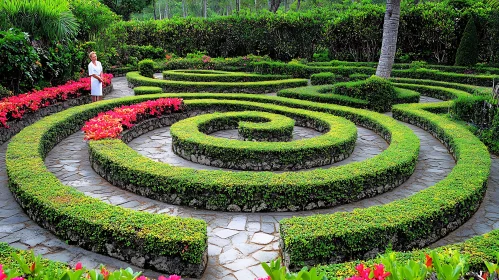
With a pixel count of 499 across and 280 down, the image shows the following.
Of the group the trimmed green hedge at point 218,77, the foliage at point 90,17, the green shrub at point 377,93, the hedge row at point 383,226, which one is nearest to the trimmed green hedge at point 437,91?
the green shrub at point 377,93

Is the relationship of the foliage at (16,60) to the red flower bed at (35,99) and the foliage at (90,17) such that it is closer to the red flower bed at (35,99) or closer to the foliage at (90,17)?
the red flower bed at (35,99)

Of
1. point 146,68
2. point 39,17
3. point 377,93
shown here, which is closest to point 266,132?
point 377,93

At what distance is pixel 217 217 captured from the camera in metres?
6.44

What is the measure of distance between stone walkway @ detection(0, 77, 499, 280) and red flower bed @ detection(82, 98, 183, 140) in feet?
2.00

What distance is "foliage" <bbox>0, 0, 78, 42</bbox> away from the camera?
14038 millimetres

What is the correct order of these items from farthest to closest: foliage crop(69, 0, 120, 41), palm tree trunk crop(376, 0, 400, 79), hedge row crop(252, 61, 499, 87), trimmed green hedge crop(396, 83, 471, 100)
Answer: foliage crop(69, 0, 120, 41), hedge row crop(252, 61, 499, 87), trimmed green hedge crop(396, 83, 471, 100), palm tree trunk crop(376, 0, 400, 79)

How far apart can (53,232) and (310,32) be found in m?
23.9

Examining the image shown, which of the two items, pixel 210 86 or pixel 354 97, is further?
pixel 210 86

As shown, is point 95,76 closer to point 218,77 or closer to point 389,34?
point 218,77

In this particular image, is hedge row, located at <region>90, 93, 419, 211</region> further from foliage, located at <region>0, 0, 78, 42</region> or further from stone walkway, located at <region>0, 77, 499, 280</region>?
foliage, located at <region>0, 0, 78, 42</region>

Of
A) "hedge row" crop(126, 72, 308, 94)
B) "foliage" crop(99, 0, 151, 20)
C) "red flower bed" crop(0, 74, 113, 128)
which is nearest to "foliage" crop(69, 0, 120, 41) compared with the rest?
"hedge row" crop(126, 72, 308, 94)

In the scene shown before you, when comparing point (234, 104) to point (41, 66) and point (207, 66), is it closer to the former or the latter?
point (41, 66)

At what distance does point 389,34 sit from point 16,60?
12.2 m

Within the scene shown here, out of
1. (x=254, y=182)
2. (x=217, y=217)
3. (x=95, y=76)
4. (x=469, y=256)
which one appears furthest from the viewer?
(x=95, y=76)
